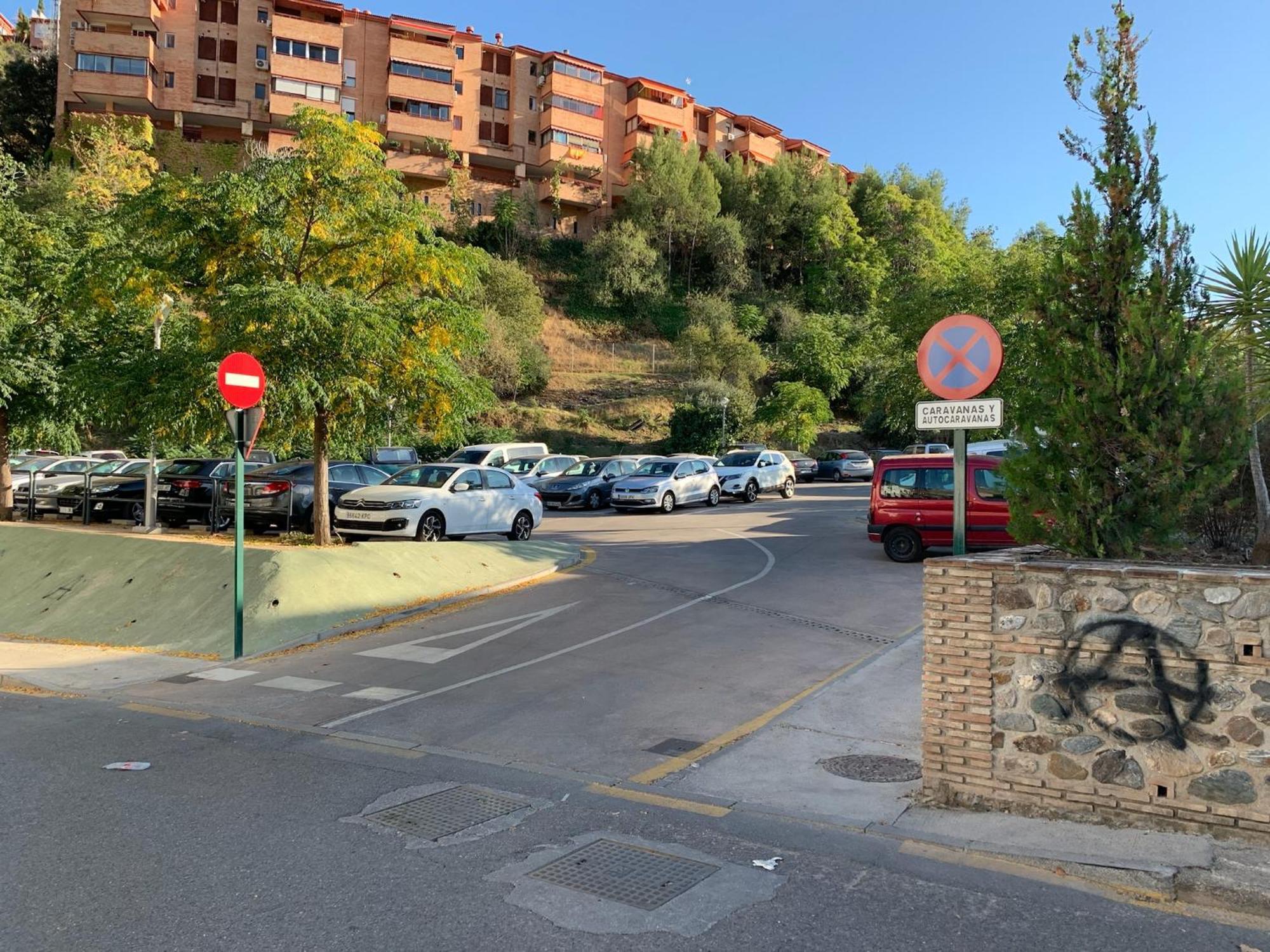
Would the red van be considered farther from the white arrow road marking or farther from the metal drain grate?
the metal drain grate

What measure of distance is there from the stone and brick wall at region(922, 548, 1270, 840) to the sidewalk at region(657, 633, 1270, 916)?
179 mm

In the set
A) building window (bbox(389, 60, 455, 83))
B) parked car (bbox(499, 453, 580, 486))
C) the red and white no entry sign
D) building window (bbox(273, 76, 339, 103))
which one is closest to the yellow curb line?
the red and white no entry sign

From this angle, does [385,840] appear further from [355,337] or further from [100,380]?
[100,380]

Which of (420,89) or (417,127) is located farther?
(417,127)

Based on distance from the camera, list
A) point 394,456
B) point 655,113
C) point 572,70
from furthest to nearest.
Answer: point 655,113 → point 572,70 → point 394,456

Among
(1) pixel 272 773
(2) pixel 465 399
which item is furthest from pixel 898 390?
(1) pixel 272 773

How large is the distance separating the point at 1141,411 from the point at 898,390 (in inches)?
838

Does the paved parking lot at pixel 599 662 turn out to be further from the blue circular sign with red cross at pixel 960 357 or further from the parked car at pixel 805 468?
the parked car at pixel 805 468

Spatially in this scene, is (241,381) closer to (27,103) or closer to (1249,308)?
(1249,308)

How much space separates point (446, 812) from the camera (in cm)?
555

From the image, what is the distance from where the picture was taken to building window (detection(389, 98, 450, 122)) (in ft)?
203

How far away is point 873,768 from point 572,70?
68556mm

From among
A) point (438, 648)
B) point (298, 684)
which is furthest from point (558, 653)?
point (298, 684)

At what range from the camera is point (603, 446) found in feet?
165
